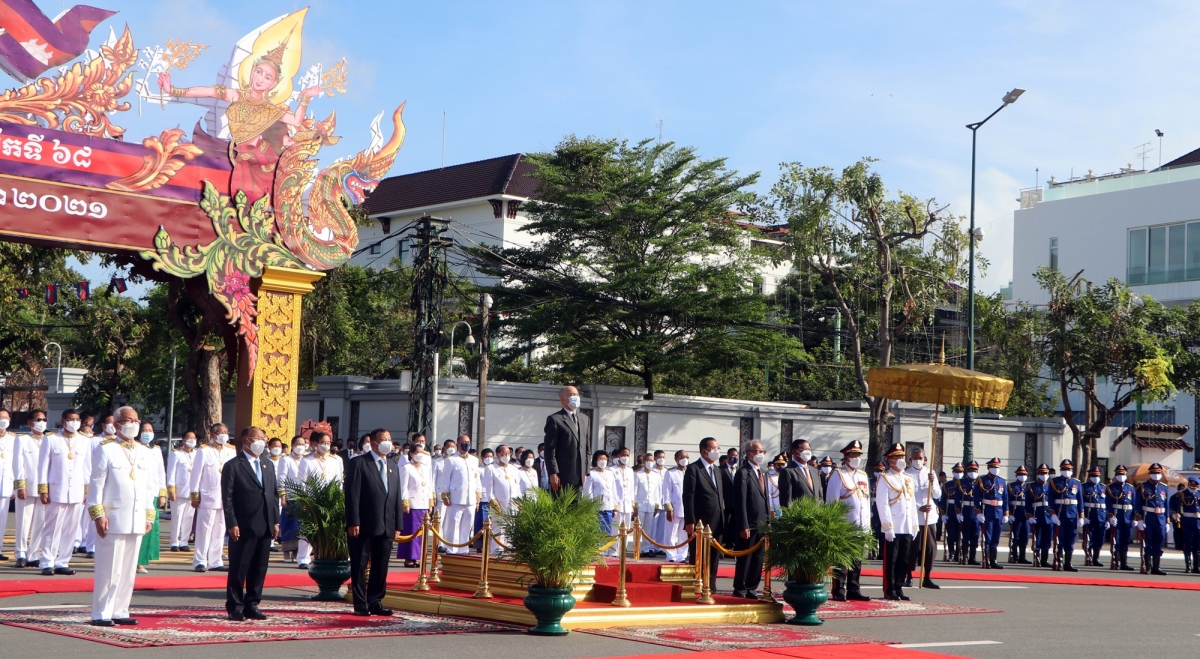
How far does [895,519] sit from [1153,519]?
32.8ft

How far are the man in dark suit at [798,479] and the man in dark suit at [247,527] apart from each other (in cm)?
564

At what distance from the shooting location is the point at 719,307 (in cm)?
3152

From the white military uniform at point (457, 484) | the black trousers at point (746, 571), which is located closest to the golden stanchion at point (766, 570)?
the black trousers at point (746, 571)

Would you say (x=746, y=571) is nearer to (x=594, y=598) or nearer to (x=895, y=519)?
(x=594, y=598)

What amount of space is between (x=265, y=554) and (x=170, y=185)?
8617 mm

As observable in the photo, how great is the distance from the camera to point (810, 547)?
1233 cm

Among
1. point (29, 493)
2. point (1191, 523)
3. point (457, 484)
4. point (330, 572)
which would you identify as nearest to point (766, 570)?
point (330, 572)

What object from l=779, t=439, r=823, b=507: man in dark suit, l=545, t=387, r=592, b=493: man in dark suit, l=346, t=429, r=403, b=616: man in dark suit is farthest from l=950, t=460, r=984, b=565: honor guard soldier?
l=346, t=429, r=403, b=616: man in dark suit

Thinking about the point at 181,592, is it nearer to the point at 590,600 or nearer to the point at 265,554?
the point at 265,554

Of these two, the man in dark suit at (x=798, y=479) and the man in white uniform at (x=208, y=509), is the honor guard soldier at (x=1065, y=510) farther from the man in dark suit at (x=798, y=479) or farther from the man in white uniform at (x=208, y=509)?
the man in white uniform at (x=208, y=509)

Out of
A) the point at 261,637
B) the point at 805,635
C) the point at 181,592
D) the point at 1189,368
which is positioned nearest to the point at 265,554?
the point at 261,637

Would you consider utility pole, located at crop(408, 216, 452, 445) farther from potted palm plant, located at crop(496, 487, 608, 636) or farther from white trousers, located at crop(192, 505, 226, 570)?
potted palm plant, located at crop(496, 487, 608, 636)

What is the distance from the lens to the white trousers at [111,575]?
10508mm

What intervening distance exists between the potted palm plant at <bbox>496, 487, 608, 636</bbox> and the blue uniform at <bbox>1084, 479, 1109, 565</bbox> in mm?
14806
